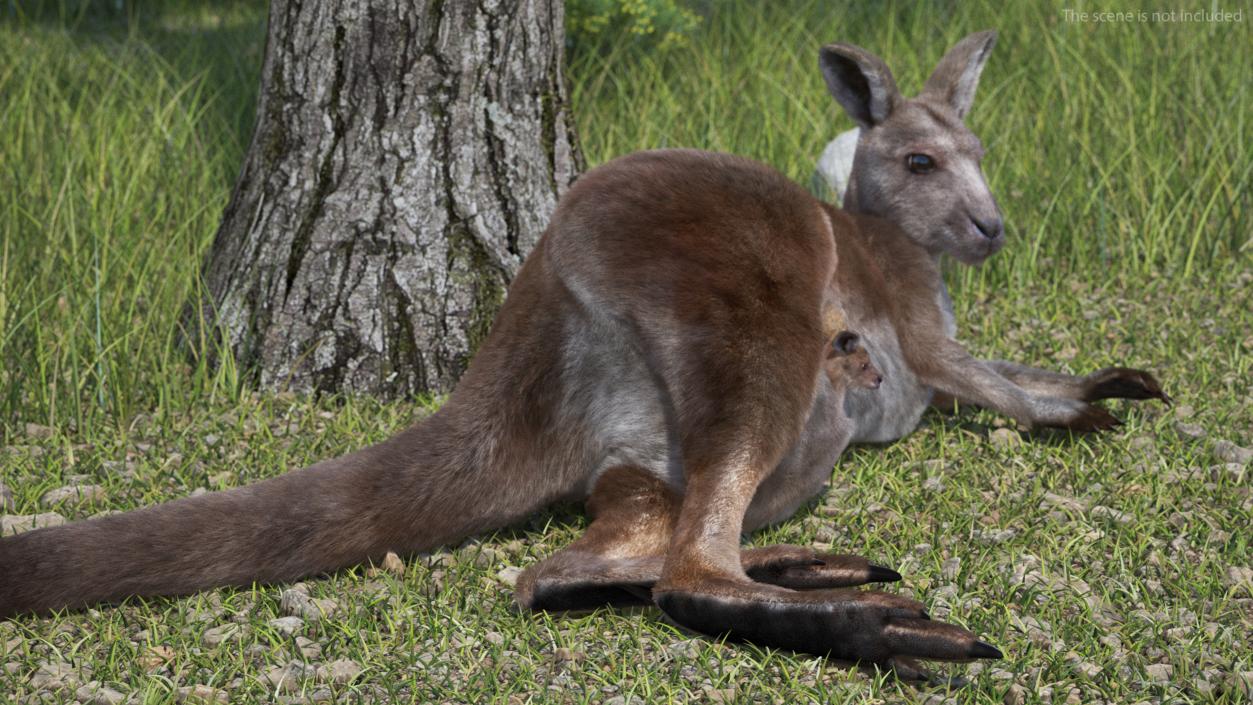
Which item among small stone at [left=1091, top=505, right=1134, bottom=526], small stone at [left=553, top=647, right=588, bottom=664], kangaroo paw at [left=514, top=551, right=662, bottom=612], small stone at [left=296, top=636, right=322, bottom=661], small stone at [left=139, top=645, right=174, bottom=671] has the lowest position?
small stone at [left=139, top=645, right=174, bottom=671]

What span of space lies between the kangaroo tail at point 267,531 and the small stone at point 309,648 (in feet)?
Result: 0.74

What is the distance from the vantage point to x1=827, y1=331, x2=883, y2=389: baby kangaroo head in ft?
12.1

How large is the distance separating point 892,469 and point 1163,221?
293 cm

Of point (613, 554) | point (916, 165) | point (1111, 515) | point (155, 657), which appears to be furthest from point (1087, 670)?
point (155, 657)

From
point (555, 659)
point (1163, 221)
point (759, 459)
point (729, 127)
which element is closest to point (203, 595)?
point (555, 659)

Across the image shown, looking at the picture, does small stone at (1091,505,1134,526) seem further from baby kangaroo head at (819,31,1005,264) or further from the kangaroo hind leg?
the kangaroo hind leg

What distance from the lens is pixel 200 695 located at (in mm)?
2768

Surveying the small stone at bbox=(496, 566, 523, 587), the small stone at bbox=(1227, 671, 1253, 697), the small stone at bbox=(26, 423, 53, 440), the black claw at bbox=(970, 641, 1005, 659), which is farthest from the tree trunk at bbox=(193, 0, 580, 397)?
the small stone at bbox=(1227, 671, 1253, 697)

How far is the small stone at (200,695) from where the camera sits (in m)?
2.74

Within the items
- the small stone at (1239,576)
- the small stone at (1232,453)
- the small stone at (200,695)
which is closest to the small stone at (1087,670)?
the small stone at (1239,576)

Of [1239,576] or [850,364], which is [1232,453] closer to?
[1239,576]

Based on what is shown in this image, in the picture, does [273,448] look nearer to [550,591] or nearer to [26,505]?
[26,505]

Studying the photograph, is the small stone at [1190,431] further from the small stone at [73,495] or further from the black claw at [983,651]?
the small stone at [73,495]

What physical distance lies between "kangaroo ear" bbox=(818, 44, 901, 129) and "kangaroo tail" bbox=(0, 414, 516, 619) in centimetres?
190
